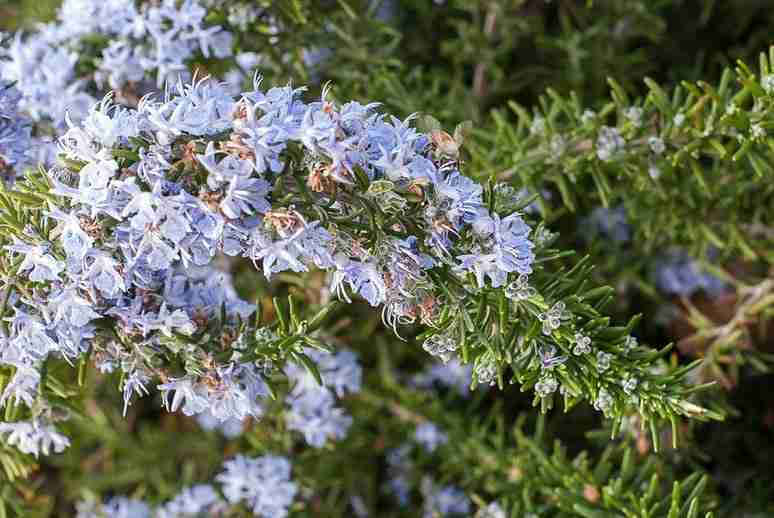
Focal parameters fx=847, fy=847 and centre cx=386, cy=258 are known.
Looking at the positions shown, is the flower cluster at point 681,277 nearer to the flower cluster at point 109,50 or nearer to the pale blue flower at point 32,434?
the flower cluster at point 109,50

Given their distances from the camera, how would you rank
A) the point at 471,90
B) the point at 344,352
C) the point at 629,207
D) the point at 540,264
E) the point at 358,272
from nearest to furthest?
the point at 358,272 < the point at 540,264 < the point at 629,207 < the point at 344,352 < the point at 471,90

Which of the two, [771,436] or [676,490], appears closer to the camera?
[676,490]

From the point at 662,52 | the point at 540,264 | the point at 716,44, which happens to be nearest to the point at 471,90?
the point at 662,52

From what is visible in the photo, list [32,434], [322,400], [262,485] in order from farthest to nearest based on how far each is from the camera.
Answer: [322,400] < [262,485] < [32,434]

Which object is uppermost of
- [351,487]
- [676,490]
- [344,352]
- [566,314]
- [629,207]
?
[566,314]

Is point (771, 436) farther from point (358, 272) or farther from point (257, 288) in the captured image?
point (358, 272)

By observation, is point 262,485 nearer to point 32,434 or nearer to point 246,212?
point 32,434

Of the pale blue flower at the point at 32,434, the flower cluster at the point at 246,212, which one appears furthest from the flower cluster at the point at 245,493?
the flower cluster at the point at 246,212

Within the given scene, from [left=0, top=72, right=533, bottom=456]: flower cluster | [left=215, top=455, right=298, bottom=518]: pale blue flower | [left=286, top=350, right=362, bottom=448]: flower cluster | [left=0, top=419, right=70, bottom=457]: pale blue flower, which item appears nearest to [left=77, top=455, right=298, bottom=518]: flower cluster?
[left=215, top=455, right=298, bottom=518]: pale blue flower

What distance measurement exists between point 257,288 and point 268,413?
41 cm

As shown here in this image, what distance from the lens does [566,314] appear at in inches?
59.4

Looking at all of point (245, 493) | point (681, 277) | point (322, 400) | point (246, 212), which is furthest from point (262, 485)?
point (681, 277)

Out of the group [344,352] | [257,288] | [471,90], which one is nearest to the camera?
[344,352]

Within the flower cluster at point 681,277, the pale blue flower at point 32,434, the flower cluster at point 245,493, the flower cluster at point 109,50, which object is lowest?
the flower cluster at point 245,493
